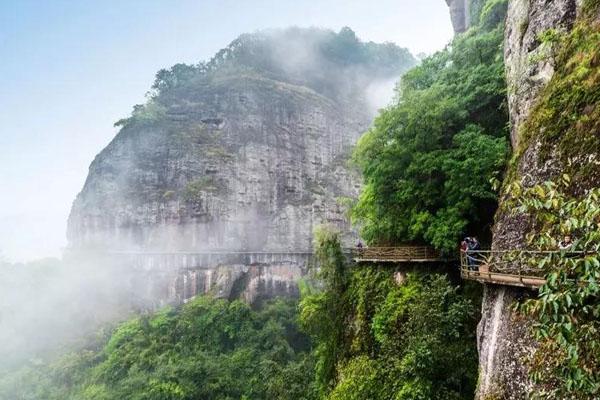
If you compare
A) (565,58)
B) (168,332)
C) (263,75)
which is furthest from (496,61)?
(263,75)

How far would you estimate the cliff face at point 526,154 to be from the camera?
633 cm

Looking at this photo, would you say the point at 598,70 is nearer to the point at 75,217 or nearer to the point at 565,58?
the point at 565,58

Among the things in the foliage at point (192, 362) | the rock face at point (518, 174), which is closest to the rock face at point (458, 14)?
the rock face at point (518, 174)

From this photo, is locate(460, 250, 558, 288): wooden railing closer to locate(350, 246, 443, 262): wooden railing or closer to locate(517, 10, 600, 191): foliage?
locate(517, 10, 600, 191): foliage

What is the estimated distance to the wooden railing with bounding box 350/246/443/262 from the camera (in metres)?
11.9

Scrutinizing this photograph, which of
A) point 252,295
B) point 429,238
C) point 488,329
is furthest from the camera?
point 252,295

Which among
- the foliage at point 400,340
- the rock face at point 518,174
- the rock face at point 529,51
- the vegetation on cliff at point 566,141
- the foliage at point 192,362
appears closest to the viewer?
the vegetation on cliff at point 566,141

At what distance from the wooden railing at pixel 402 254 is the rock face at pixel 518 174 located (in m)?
3.38

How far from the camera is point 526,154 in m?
7.96

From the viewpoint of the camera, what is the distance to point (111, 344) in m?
29.6

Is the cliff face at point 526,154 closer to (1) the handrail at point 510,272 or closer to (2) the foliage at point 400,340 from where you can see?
(1) the handrail at point 510,272

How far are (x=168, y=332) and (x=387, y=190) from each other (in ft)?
80.6

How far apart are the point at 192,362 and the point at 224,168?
21803 mm

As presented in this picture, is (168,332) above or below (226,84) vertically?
below
